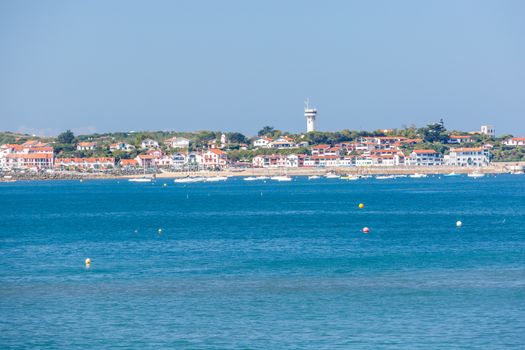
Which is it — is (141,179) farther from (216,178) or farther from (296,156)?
(296,156)

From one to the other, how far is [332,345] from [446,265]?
1385 cm

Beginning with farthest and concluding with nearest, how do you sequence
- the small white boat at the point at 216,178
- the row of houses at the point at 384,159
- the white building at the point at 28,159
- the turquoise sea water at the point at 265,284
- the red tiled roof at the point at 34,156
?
the red tiled roof at the point at 34,156 < the white building at the point at 28,159 < the row of houses at the point at 384,159 < the small white boat at the point at 216,178 < the turquoise sea water at the point at 265,284

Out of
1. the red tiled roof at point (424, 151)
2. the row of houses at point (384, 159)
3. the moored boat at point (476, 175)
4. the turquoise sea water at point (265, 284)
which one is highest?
the red tiled roof at point (424, 151)

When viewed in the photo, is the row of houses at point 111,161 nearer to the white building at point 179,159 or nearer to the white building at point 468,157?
the white building at point 179,159

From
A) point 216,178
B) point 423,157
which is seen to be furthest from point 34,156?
point 423,157

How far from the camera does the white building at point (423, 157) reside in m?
178

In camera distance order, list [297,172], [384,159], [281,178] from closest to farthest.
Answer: [281,178]
[297,172]
[384,159]

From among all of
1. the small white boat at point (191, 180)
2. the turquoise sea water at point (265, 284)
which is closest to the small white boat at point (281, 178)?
the small white boat at point (191, 180)

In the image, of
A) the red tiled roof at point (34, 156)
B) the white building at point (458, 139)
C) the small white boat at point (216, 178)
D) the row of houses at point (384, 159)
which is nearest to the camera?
the small white boat at point (216, 178)

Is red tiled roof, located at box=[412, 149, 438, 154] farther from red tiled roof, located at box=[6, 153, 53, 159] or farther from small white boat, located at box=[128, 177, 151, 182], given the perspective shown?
red tiled roof, located at box=[6, 153, 53, 159]

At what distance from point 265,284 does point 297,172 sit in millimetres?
146285

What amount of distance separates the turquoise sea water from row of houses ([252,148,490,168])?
121 meters

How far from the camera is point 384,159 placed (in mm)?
182375

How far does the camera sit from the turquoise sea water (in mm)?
23625
